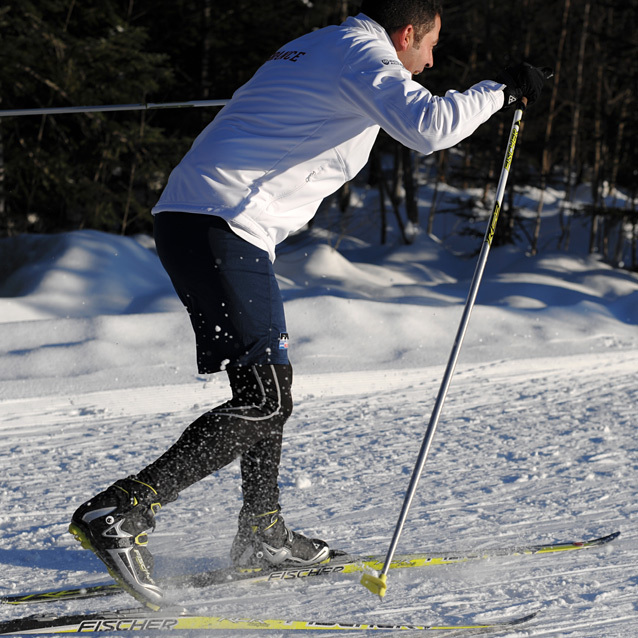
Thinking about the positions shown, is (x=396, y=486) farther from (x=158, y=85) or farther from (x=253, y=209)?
(x=158, y=85)

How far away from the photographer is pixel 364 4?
2.26 metres

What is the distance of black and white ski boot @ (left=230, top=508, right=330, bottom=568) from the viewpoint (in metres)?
2.37

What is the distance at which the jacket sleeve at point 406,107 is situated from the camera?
1.93 meters

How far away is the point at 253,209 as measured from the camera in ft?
7.00

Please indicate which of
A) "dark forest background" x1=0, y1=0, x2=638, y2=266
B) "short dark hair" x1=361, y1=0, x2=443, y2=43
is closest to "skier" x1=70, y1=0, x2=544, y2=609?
"short dark hair" x1=361, y1=0, x2=443, y2=43

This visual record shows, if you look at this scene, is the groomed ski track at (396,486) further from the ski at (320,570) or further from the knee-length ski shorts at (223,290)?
the knee-length ski shorts at (223,290)

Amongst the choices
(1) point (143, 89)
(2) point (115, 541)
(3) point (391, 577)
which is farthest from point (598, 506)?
(1) point (143, 89)

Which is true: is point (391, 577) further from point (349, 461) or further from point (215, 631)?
point (349, 461)

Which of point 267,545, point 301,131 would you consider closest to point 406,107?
point 301,131

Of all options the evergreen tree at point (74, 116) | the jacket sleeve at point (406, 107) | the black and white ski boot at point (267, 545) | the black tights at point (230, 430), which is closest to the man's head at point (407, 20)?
the jacket sleeve at point (406, 107)

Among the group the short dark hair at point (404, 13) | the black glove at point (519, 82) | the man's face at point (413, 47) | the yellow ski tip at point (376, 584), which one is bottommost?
the yellow ski tip at point (376, 584)

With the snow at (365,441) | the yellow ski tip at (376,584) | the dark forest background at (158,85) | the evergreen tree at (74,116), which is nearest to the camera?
the yellow ski tip at (376,584)

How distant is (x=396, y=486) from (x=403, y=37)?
5.95ft

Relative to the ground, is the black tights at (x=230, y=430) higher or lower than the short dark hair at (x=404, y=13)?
lower
